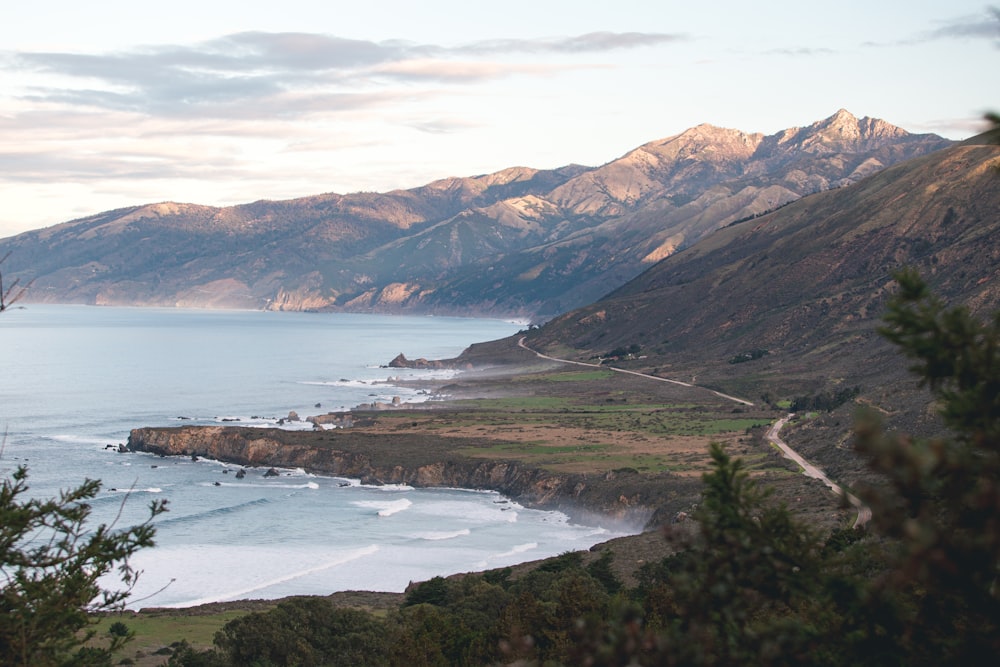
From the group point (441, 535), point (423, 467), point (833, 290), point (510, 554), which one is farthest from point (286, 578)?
point (833, 290)

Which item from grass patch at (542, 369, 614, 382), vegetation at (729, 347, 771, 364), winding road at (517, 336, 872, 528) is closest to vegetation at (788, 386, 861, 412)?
winding road at (517, 336, 872, 528)

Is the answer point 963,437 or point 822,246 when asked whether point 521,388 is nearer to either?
point 822,246

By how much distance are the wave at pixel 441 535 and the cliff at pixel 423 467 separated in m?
9.70

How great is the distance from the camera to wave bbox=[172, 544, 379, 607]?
55.2 meters

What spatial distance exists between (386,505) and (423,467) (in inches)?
390

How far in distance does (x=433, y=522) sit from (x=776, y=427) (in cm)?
3802

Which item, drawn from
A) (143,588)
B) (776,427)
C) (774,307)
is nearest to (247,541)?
(143,588)

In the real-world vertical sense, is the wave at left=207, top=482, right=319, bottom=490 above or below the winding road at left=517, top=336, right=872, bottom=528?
below

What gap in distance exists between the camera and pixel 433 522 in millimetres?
74438

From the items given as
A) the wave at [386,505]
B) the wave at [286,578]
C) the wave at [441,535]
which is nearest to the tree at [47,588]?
the wave at [286,578]

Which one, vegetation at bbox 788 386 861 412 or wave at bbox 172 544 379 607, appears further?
vegetation at bbox 788 386 861 412

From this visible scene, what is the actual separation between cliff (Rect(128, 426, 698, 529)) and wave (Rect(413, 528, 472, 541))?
9.70m

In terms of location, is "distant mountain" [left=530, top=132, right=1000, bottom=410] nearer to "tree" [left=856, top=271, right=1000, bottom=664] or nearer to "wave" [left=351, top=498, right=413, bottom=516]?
"wave" [left=351, top=498, right=413, bottom=516]

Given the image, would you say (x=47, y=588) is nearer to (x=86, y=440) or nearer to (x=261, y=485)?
(x=261, y=485)
